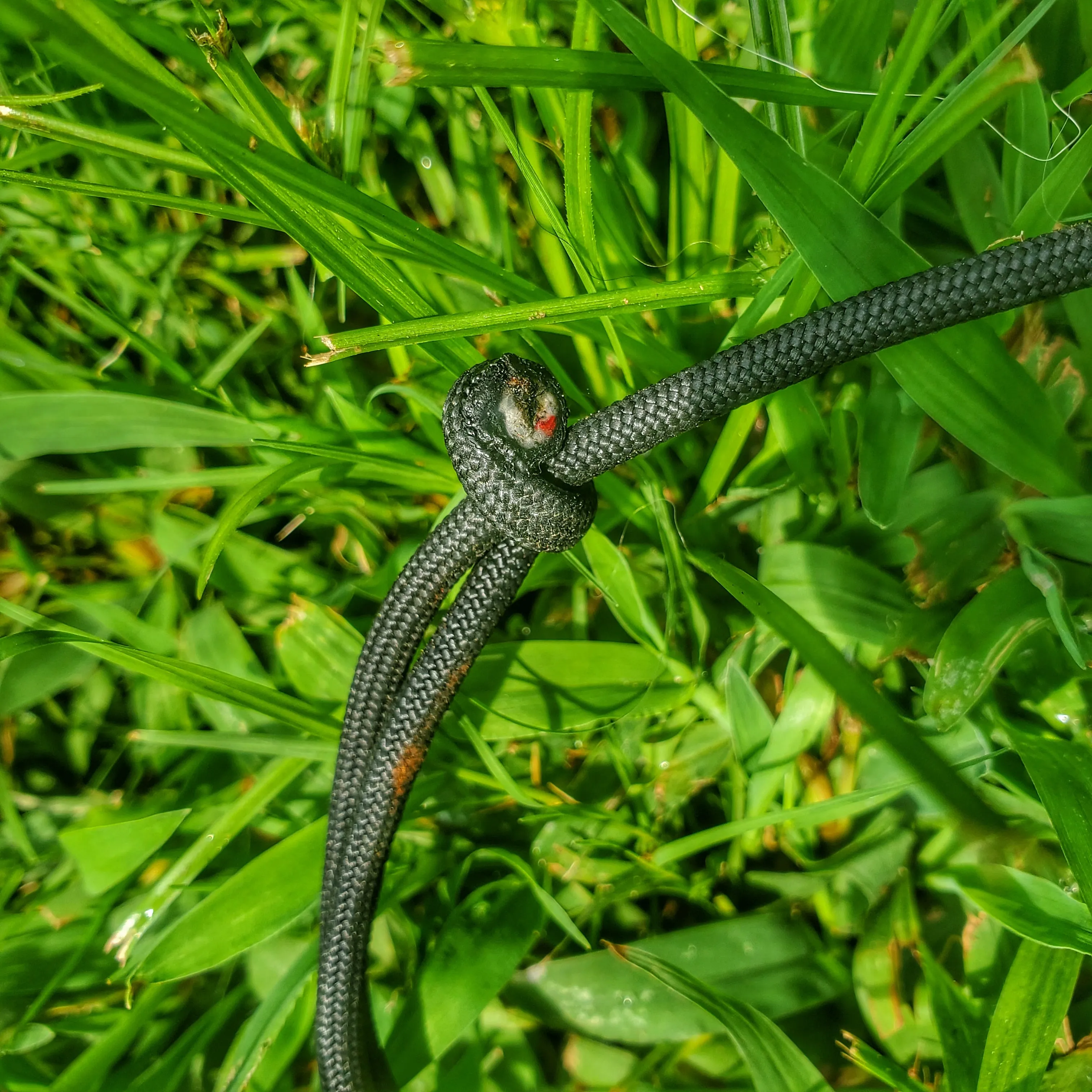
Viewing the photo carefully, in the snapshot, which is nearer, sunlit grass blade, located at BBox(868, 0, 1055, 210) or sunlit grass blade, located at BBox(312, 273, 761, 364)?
sunlit grass blade, located at BBox(868, 0, 1055, 210)

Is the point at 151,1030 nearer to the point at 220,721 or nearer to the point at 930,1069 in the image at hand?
the point at 220,721

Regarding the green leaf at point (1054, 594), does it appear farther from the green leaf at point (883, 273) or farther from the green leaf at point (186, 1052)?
the green leaf at point (186, 1052)

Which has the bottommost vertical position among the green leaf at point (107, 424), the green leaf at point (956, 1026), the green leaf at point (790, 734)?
the green leaf at point (956, 1026)

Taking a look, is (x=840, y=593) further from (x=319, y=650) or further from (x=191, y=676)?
(x=191, y=676)

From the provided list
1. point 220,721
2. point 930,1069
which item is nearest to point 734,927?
point 930,1069

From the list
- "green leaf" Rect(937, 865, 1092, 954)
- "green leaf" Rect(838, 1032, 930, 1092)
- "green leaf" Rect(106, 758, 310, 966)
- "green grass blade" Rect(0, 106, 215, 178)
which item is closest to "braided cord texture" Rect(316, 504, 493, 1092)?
"green leaf" Rect(106, 758, 310, 966)

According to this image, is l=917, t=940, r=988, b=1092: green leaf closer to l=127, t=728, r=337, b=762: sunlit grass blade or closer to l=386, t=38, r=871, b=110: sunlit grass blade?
l=127, t=728, r=337, b=762: sunlit grass blade

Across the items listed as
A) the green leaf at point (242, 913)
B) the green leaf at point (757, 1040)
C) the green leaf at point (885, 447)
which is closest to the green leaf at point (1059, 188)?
the green leaf at point (885, 447)
